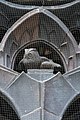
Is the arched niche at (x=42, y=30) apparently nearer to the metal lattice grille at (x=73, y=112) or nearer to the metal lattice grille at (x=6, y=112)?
the metal lattice grille at (x=73, y=112)

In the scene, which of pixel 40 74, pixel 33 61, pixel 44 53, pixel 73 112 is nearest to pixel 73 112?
pixel 73 112

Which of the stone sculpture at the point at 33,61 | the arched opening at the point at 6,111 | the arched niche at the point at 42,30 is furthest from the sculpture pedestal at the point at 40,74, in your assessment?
the arched niche at the point at 42,30

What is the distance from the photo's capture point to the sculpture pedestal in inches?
282

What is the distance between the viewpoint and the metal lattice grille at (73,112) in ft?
24.3

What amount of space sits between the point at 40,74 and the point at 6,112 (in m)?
0.82

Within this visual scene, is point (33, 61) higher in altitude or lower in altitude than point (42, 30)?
lower

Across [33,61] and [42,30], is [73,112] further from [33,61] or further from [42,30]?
[42,30]

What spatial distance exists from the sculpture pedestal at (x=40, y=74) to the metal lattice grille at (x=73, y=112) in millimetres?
610

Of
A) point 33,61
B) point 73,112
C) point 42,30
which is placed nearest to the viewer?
point 33,61

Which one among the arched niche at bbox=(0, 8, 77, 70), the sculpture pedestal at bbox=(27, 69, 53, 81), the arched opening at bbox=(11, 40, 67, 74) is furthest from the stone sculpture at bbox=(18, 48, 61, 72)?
the arched niche at bbox=(0, 8, 77, 70)

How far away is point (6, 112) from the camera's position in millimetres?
7422

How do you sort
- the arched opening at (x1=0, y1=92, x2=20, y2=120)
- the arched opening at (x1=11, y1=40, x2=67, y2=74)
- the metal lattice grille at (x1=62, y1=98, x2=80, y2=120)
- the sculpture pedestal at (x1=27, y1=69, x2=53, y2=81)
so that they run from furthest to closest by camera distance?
1. the arched opening at (x1=11, y1=40, x2=67, y2=74)
2. the metal lattice grille at (x1=62, y1=98, x2=80, y2=120)
3. the arched opening at (x1=0, y1=92, x2=20, y2=120)
4. the sculpture pedestal at (x1=27, y1=69, x2=53, y2=81)

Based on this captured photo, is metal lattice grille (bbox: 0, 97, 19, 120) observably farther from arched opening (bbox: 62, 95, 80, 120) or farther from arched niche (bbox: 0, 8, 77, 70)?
arched niche (bbox: 0, 8, 77, 70)

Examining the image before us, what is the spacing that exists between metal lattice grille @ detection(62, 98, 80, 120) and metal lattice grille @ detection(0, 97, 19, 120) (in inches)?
30.6
